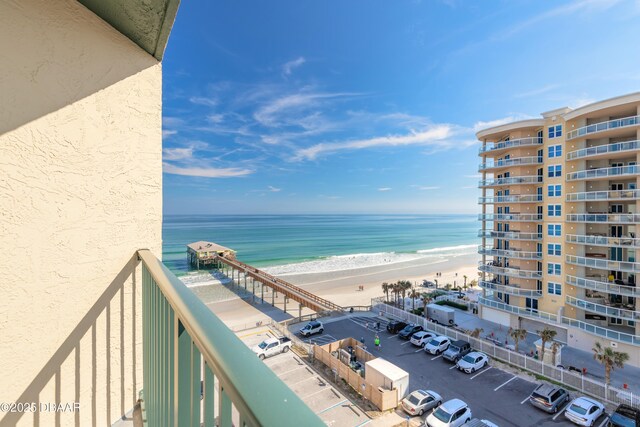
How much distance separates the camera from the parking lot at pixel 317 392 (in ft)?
28.5

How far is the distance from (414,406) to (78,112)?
10.6 metres

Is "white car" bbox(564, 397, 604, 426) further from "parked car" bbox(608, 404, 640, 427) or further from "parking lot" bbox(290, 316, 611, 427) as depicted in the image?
"parked car" bbox(608, 404, 640, 427)

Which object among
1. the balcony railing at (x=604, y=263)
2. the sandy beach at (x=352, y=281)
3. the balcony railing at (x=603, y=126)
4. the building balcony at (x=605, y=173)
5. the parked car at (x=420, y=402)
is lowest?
the sandy beach at (x=352, y=281)

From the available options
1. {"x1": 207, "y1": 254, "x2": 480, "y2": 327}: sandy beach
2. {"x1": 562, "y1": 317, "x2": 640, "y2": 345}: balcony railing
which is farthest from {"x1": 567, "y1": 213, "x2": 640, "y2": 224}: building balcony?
{"x1": 207, "y1": 254, "x2": 480, "y2": 327}: sandy beach

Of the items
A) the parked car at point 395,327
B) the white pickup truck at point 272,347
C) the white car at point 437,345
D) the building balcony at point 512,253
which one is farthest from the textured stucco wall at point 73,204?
the building balcony at point 512,253

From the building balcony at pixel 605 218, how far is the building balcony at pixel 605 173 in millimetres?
1764

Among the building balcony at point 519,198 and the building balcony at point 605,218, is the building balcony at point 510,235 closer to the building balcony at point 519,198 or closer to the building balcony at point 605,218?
the building balcony at point 519,198

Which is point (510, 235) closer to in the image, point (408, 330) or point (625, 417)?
point (408, 330)

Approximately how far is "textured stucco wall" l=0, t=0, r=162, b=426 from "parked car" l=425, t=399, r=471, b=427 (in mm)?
8963

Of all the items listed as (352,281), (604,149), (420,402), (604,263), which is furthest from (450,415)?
(352,281)

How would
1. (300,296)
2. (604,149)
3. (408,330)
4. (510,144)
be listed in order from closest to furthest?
1. (604,149)
2. (408,330)
3. (510,144)
4. (300,296)

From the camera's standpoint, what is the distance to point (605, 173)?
46.7ft

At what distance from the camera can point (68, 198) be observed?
1.94 meters

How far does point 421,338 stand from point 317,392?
6.59 meters
